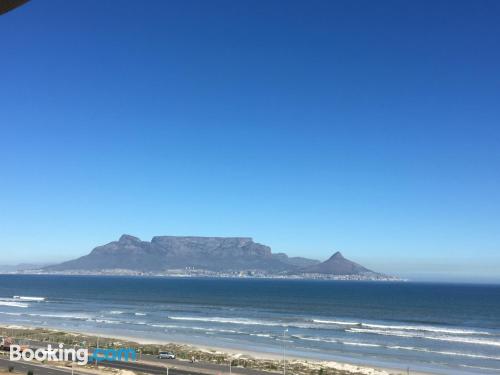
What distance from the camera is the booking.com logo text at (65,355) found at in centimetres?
3981

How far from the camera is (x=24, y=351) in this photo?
40656mm

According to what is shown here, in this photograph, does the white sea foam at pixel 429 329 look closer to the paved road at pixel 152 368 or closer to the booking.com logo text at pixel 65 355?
the paved road at pixel 152 368

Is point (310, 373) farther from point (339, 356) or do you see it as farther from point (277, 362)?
point (339, 356)

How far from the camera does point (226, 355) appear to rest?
4672cm

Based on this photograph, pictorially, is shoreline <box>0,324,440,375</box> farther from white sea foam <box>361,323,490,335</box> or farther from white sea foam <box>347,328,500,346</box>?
white sea foam <box>361,323,490,335</box>

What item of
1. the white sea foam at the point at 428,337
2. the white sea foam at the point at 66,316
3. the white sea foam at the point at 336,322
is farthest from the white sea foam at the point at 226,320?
the white sea foam at the point at 66,316

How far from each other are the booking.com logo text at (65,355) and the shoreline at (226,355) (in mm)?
3733

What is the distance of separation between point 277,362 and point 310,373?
17.5 ft

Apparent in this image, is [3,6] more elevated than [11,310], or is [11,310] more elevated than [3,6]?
[3,6]

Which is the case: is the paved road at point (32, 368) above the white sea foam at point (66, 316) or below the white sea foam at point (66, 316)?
above

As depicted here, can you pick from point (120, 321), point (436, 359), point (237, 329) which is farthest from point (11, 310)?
point (436, 359)

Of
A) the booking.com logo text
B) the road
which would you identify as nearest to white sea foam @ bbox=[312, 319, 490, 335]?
the road

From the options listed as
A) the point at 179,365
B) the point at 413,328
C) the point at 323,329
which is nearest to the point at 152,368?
the point at 179,365

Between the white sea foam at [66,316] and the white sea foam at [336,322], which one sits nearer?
the white sea foam at [336,322]
